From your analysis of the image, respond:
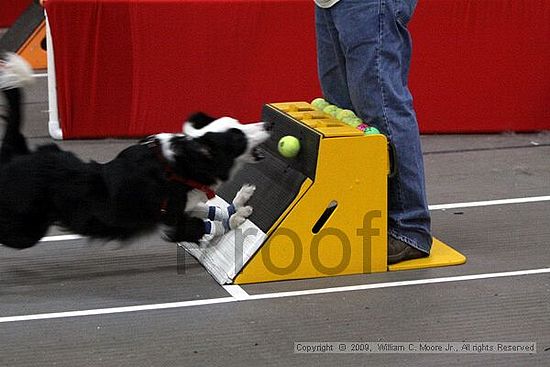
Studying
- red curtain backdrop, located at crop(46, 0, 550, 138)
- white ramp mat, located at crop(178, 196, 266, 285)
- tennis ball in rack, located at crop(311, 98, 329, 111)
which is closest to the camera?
white ramp mat, located at crop(178, 196, 266, 285)

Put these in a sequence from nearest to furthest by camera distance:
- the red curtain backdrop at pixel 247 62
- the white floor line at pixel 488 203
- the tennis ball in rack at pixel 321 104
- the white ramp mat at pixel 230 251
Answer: the white ramp mat at pixel 230 251 < the tennis ball in rack at pixel 321 104 < the white floor line at pixel 488 203 < the red curtain backdrop at pixel 247 62

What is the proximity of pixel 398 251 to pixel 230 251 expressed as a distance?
0.61 meters

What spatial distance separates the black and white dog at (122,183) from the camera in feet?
9.97

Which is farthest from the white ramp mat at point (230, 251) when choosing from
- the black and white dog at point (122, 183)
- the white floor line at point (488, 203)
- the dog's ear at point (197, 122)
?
the white floor line at point (488, 203)

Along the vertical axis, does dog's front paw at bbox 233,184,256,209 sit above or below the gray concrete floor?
above

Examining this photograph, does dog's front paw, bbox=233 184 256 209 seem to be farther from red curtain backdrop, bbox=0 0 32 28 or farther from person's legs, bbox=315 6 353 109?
red curtain backdrop, bbox=0 0 32 28

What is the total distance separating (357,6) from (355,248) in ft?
2.78

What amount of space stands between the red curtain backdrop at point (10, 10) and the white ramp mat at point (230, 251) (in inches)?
233

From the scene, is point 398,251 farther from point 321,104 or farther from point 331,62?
point 331,62

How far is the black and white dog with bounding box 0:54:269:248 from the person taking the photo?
3039 mm

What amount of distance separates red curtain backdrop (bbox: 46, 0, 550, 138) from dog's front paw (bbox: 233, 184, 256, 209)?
6.05 ft

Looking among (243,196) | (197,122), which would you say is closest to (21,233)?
(197,122)

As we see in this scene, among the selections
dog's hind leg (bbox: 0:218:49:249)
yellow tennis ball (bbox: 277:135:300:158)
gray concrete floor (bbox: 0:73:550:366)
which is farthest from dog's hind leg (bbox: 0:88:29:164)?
yellow tennis ball (bbox: 277:135:300:158)

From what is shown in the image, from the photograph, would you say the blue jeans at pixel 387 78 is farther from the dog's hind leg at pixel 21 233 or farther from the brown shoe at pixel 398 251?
the dog's hind leg at pixel 21 233
